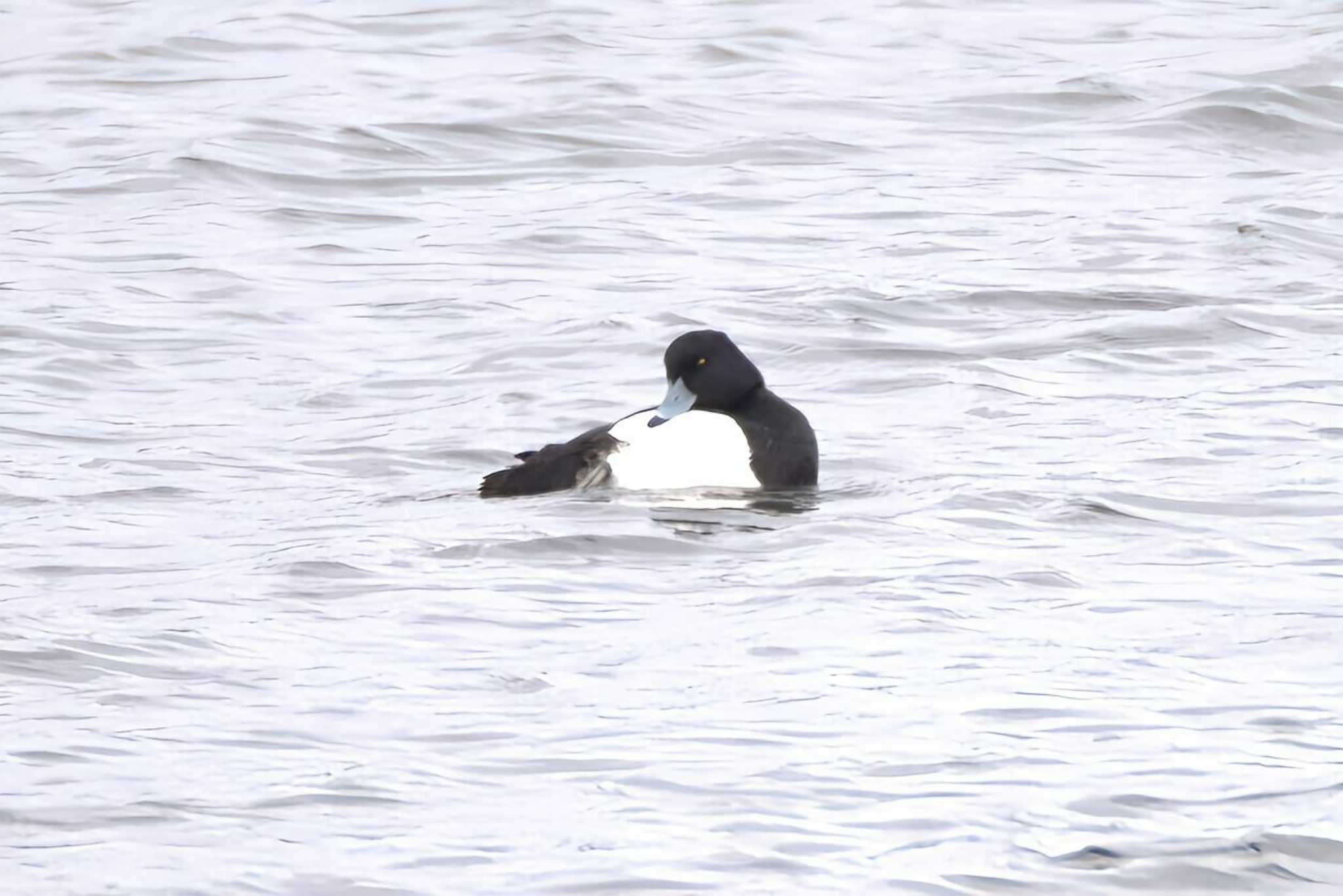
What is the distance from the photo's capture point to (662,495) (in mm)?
8781

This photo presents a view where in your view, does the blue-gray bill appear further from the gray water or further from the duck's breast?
the gray water

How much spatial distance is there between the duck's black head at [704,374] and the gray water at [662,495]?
0.43 metres

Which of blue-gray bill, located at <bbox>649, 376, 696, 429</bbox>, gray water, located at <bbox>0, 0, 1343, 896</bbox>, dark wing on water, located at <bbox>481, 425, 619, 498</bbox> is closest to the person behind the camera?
gray water, located at <bbox>0, 0, 1343, 896</bbox>

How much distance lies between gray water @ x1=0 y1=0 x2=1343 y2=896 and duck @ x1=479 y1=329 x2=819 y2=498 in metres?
0.16

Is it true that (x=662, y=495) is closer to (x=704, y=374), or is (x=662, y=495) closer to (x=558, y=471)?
(x=558, y=471)

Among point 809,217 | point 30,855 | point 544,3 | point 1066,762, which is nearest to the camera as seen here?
point 30,855

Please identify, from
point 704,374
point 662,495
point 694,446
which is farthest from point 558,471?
point 704,374

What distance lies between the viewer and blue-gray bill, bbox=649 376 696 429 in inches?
349

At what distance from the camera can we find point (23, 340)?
11508mm

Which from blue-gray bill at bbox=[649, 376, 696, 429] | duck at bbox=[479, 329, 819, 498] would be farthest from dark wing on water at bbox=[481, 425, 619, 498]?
blue-gray bill at bbox=[649, 376, 696, 429]

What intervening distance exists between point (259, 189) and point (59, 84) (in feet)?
11.6

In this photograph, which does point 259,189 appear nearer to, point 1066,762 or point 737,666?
point 737,666

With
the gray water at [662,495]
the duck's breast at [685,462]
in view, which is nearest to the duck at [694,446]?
the duck's breast at [685,462]

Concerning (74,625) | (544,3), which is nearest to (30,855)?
(74,625)
